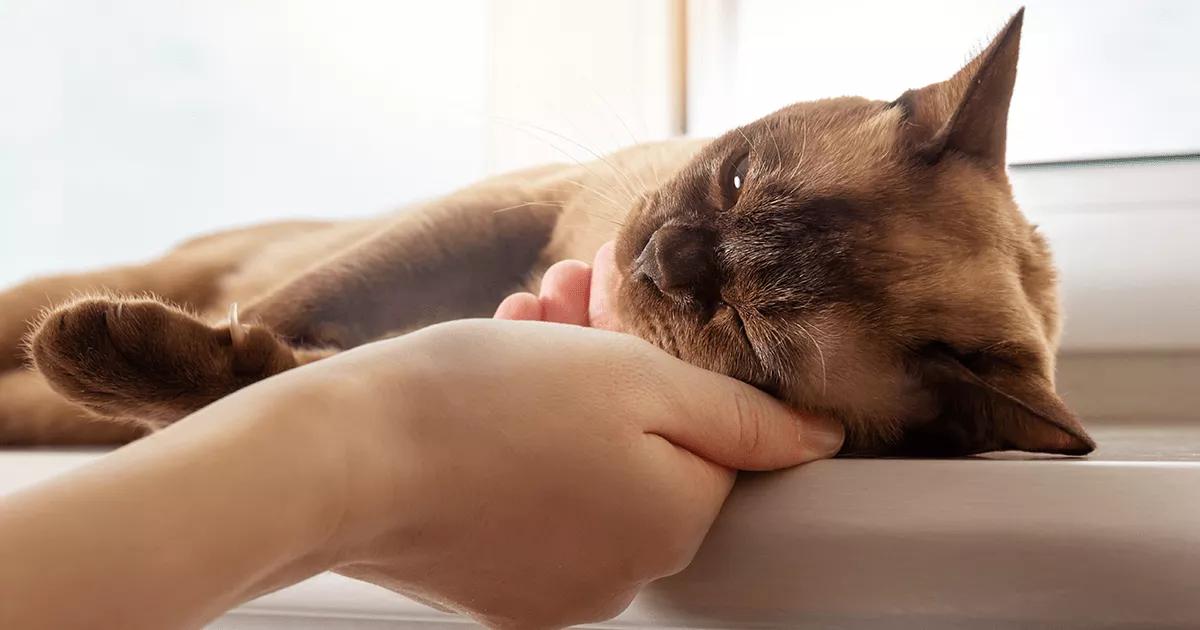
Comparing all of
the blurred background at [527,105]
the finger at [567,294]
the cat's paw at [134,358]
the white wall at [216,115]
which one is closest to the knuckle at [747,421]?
the finger at [567,294]

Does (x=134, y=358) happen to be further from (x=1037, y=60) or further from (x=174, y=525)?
(x=1037, y=60)

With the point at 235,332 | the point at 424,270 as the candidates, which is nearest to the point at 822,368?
the point at 235,332

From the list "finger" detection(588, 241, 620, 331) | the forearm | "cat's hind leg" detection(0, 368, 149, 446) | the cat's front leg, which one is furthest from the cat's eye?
"cat's hind leg" detection(0, 368, 149, 446)

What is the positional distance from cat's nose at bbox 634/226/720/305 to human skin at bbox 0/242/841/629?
0.14m

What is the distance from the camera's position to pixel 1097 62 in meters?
1.57

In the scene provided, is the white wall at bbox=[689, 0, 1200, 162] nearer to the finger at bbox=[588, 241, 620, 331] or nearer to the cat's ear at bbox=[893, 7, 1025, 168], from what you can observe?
the cat's ear at bbox=[893, 7, 1025, 168]

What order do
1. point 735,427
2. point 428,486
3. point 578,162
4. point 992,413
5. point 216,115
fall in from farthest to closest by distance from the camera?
1. point 216,115
2. point 578,162
3. point 992,413
4. point 735,427
5. point 428,486

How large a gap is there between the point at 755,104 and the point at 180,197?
4.42 ft

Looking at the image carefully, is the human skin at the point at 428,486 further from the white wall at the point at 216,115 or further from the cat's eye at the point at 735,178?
the white wall at the point at 216,115

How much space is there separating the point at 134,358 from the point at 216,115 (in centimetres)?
155

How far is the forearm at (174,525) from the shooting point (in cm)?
38

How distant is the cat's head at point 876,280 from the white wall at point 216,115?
45.9 inches

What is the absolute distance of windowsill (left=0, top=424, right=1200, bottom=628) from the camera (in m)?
0.59

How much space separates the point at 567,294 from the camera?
37.2 inches
